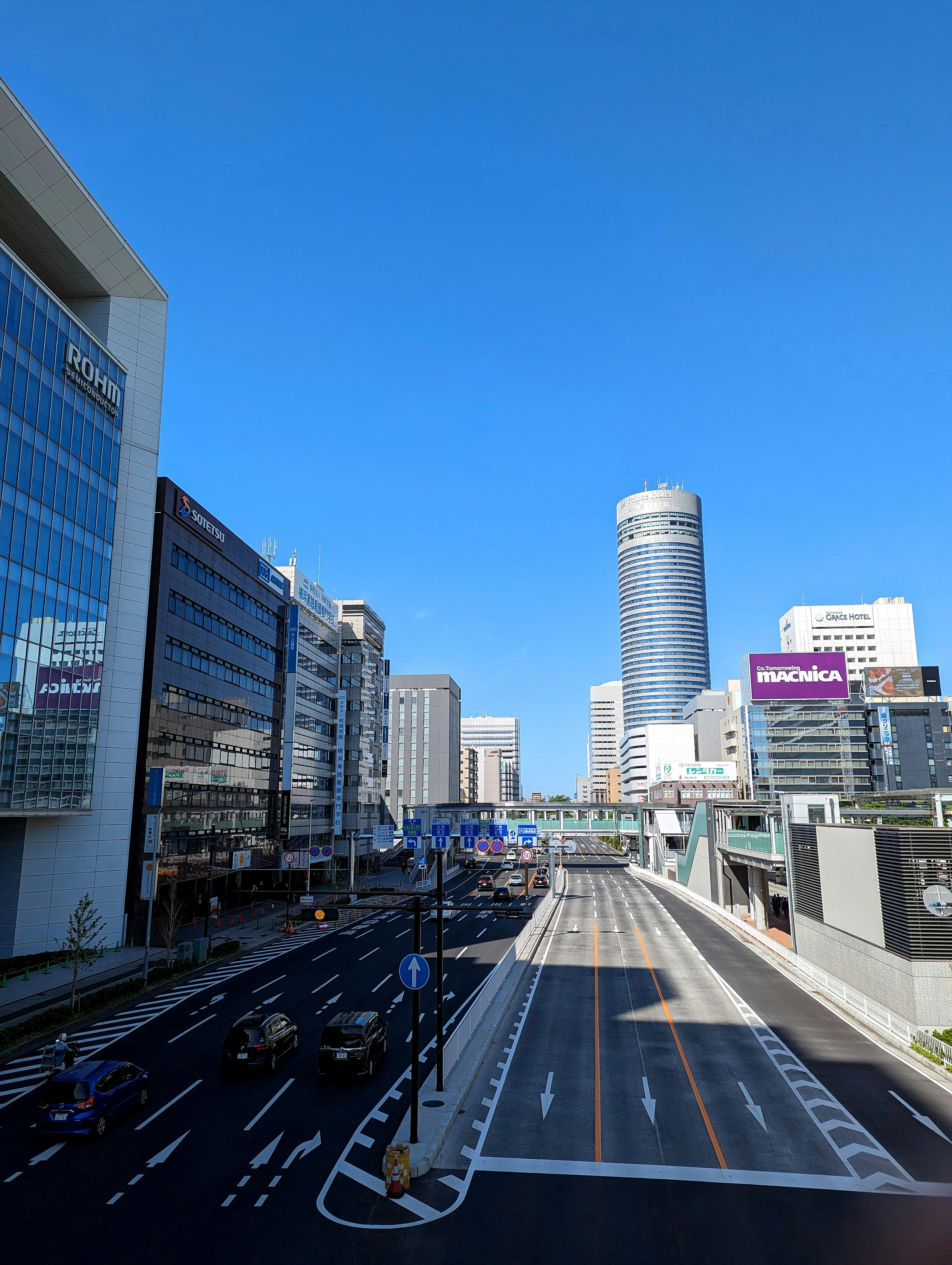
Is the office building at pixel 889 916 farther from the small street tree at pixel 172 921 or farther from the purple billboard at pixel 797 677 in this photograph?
the purple billboard at pixel 797 677

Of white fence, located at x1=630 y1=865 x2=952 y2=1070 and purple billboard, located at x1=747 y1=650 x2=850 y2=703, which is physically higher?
purple billboard, located at x1=747 y1=650 x2=850 y2=703

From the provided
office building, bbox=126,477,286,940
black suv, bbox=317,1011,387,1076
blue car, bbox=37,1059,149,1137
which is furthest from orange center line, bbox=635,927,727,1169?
office building, bbox=126,477,286,940

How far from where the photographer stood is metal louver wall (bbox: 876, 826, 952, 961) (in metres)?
31.5

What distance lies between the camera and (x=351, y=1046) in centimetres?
2631

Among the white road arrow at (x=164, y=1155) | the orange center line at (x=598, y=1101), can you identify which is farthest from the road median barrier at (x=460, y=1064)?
the white road arrow at (x=164, y=1155)

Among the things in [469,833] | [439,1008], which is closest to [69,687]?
[439,1008]

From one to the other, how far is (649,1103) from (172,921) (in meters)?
32.5

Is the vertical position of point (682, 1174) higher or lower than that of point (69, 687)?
lower

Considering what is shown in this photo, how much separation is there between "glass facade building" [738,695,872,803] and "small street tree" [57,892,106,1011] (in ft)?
476

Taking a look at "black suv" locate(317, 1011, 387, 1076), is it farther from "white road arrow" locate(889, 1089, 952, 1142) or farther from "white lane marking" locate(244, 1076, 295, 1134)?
"white road arrow" locate(889, 1089, 952, 1142)

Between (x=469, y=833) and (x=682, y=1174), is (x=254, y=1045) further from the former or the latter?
(x=469, y=833)

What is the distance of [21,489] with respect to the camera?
145ft

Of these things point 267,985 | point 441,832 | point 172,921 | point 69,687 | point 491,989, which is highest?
point 69,687

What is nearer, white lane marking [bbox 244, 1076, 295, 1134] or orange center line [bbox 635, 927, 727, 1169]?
orange center line [bbox 635, 927, 727, 1169]
